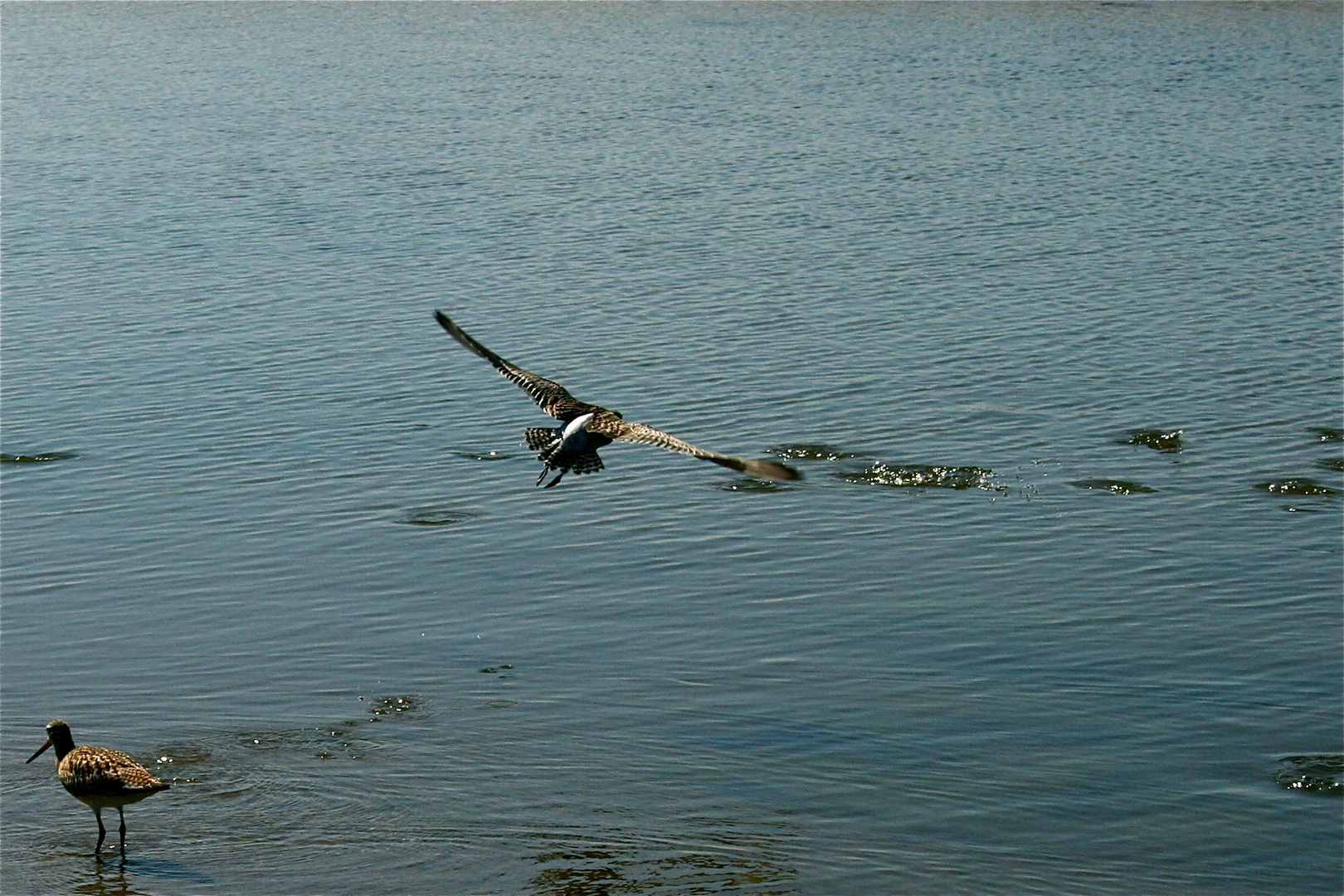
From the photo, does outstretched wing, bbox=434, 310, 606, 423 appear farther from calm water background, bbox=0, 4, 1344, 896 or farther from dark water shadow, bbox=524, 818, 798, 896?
dark water shadow, bbox=524, 818, 798, 896

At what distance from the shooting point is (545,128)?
102 feet

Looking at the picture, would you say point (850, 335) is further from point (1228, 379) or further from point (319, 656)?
point (319, 656)

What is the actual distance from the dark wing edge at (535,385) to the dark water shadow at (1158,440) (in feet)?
19.2

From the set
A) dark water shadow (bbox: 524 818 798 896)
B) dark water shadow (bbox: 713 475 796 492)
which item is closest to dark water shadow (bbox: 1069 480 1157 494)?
dark water shadow (bbox: 713 475 796 492)

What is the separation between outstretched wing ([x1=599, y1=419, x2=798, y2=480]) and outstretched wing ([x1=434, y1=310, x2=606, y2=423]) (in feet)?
1.20

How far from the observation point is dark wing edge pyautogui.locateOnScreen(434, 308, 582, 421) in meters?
11.4

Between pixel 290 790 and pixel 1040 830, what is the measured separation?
12.8 feet

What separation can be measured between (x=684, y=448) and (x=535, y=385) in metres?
2.71

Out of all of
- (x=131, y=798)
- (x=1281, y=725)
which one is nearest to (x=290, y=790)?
(x=131, y=798)

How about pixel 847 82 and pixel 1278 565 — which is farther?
pixel 847 82

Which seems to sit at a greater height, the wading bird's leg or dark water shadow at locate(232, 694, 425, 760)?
dark water shadow at locate(232, 694, 425, 760)

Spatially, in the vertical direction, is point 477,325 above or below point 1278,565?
above

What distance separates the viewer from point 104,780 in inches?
348

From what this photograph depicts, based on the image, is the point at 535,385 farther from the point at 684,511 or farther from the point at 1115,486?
the point at 1115,486
